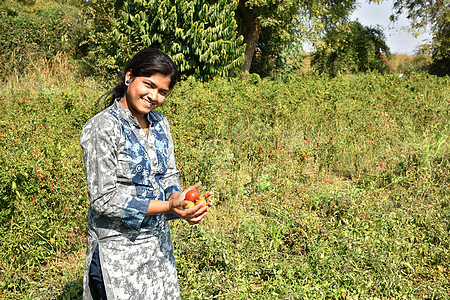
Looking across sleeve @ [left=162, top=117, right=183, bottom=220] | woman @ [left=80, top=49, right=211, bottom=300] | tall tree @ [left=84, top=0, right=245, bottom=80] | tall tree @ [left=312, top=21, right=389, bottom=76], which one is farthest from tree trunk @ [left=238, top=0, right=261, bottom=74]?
woman @ [left=80, top=49, right=211, bottom=300]

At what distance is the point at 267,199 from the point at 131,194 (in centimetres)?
310

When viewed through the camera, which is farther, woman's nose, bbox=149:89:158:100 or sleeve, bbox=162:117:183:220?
sleeve, bbox=162:117:183:220

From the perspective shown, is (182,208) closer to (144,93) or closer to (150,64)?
(144,93)

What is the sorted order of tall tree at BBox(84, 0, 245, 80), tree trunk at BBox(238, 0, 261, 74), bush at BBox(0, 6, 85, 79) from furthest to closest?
tree trunk at BBox(238, 0, 261, 74), bush at BBox(0, 6, 85, 79), tall tree at BBox(84, 0, 245, 80)

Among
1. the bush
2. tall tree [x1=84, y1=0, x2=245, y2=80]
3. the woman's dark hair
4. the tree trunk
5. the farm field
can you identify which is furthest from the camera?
the tree trunk

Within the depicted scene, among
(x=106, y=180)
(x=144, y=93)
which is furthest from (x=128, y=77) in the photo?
(x=106, y=180)

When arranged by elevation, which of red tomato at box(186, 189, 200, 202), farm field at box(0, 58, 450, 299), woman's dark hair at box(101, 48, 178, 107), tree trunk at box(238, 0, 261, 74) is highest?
tree trunk at box(238, 0, 261, 74)

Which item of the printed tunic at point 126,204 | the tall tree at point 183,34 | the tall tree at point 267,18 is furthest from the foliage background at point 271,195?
the tall tree at point 267,18

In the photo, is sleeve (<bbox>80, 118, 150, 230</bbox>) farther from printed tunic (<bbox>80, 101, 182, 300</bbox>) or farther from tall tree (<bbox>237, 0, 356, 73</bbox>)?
tall tree (<bbox>237, 0, 356, 73</bbox>)

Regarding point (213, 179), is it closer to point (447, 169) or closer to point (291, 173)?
point (291, 173)

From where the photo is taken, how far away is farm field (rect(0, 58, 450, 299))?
3.16m

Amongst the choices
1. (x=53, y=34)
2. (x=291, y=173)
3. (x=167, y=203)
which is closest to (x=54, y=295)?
(x=167, y=203)

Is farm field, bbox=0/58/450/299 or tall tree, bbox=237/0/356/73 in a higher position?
tall tree, bbox=237/0/356/73

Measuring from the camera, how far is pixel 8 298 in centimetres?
294
